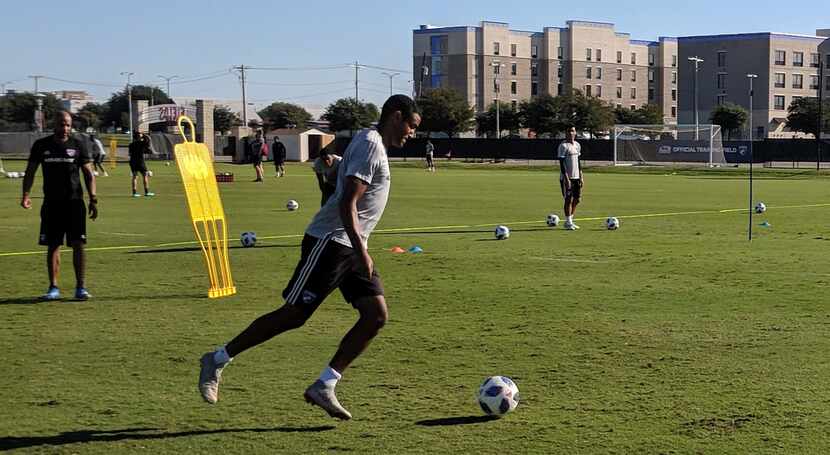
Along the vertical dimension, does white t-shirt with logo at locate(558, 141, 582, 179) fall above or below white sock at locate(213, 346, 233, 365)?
above

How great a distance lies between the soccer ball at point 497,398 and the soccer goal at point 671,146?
58.4 m

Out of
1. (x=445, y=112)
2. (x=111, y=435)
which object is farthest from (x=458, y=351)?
(x=445, y=112)

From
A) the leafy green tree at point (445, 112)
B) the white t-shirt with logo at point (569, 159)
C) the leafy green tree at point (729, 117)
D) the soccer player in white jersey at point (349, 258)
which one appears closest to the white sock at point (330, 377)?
the soccer player in white jersey at point (349, 258)

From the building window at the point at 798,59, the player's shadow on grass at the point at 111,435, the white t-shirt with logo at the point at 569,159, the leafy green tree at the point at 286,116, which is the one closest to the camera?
the player's shadow on grass at the point at 111,435

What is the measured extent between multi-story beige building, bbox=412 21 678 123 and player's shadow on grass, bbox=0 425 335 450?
137m

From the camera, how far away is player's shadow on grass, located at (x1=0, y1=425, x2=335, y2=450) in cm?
610

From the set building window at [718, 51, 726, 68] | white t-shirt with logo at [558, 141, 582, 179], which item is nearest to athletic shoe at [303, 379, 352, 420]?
white t-shirt with logo at [558, 141, 582, 179]

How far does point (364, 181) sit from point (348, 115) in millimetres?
110922

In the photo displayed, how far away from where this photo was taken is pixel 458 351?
874cm

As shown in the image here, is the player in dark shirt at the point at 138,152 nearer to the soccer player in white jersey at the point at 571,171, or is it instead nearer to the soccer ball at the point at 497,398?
the soccer player in white jersey at the point at 571,171

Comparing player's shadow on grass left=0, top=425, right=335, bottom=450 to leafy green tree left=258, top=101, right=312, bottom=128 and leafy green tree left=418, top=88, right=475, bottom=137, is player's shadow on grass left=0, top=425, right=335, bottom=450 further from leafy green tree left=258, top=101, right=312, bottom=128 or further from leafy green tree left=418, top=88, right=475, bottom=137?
leafy green tree left=258, top=101, right=312, bottom=128

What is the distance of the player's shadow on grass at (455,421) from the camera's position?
21.4 ft

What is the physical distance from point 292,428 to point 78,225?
18.6ft

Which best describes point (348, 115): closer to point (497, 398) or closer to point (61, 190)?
point (61, 190)
